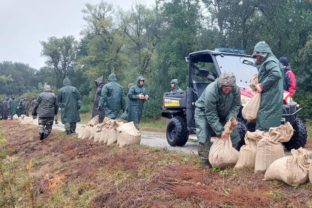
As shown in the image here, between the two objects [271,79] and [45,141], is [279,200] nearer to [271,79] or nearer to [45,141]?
[271,79]

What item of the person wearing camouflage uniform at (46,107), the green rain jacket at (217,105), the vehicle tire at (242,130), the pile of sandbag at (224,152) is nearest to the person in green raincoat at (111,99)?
the person wearing camouflage uniform at (46,107)

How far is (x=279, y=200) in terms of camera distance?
4910 mm

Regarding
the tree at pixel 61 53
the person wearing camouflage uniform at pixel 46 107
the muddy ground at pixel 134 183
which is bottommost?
the muddy ground at pixel 134 183

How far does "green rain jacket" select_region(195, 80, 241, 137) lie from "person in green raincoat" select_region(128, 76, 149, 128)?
526cm

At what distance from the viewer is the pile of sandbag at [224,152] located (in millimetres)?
6285

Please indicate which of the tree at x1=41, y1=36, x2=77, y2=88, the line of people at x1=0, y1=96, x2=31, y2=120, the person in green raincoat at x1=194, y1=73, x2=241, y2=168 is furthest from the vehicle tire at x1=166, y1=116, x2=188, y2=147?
the tree at x1=41, y1=36, x2=77, y2=88

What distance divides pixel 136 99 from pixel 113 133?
5.23 ft

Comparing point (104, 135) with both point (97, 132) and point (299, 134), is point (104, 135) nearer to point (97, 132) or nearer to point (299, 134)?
point (97, 132)

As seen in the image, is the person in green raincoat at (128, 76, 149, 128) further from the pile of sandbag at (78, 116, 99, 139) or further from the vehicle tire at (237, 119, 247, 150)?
the vehicle tire at (237, 119, 247, 150)

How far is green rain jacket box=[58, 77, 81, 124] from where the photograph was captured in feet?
43.4

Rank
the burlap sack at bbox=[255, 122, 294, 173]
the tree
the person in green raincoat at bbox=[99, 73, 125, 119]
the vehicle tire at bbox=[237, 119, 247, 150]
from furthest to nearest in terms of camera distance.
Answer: the tree
the person in green raincoat at bbox=[99, 73, 125, 119]
the vehicle tire at bbox=[237, 119, 247, 150]
the burlap sack at bbox=[255, 122, 294, 173]

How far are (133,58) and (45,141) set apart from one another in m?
32.6

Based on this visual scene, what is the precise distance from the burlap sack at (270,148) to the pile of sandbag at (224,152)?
483 millimetres

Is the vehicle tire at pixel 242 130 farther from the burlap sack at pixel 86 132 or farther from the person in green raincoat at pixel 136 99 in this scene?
the burlap sack at pixel 86 132
